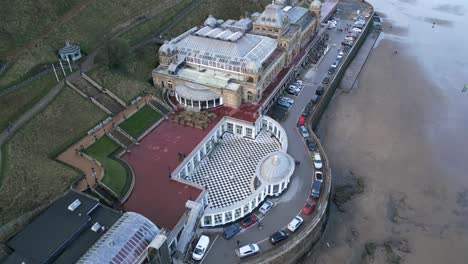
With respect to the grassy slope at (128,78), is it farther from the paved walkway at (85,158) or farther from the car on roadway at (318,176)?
the car on roadway at (318,176)

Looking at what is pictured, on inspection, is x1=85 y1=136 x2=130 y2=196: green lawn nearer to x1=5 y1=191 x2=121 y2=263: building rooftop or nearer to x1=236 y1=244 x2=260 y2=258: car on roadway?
x1=5 y1=191 x2=121 y2=263: building rooftop

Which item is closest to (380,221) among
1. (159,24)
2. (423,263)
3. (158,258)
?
(423,263)

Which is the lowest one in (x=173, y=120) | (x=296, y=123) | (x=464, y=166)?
(x=464, y=166)

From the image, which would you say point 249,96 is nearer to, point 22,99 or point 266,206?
point 266,206

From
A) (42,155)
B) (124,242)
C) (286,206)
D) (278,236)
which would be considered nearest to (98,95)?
(42,155)

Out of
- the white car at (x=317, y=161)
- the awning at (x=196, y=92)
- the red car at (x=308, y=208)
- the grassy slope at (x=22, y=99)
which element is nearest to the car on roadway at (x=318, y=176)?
the white car at (x=317, y=161)

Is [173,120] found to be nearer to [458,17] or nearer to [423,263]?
[423,263]

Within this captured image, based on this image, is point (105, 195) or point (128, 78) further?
point (128, 78)
